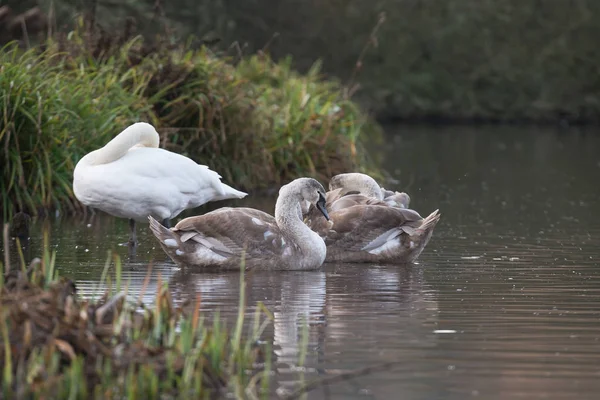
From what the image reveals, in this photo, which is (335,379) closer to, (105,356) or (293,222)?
(105,356)

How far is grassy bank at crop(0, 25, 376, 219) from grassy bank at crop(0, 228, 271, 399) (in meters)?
7.44

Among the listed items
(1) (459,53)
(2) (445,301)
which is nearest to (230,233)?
(2) (445,301)

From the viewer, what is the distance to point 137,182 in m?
11.7

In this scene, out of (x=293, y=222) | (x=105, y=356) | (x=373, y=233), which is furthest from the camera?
(x=373, y=233)

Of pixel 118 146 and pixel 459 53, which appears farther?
pixel 459 53

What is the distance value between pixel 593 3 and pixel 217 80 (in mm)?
31658

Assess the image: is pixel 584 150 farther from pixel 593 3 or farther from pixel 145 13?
pixel 593 3

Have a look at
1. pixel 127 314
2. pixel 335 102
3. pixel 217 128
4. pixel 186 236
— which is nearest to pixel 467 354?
pixel 127 314

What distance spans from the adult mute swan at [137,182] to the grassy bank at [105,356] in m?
4.75

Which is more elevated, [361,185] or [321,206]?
[361,185]

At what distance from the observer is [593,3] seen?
47219 mm

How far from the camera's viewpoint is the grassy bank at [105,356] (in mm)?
6066

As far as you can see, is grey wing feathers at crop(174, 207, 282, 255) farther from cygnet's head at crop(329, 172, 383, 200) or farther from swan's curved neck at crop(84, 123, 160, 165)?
cygnet's head at crop(329, 172, 383, 200)

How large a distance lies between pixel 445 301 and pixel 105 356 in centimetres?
341
